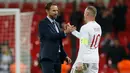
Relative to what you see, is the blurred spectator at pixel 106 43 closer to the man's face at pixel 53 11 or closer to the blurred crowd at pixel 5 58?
the blurred crowd at pixel 5 58

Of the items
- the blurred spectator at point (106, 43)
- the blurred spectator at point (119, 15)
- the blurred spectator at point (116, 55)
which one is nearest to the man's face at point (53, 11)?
the blurred spectator at point (116, 55)

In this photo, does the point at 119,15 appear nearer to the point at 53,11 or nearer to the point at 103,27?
the point at 103,27

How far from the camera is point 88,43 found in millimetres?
7754

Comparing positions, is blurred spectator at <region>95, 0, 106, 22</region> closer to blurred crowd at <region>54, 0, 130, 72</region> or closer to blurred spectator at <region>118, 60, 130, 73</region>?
blurred crowd at <region>54, 0, 130, 72</region>

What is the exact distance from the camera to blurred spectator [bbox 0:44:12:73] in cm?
1031

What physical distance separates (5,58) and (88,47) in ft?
10.1

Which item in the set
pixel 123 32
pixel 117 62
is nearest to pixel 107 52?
pixel 117 62

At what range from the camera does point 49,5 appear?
317 inches

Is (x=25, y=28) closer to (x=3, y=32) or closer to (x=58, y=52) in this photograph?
(x=3, y=32)

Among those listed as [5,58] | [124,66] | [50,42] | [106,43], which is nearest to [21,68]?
[5,58]

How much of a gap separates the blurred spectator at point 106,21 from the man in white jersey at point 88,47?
6.60m

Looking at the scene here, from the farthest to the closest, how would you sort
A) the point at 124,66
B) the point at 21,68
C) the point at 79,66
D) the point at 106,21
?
the point at 106,21 → the point at 124,66 → the point at 21,68 → the point at 79,66

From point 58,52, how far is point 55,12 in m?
0.60

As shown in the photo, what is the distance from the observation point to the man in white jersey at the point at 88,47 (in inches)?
304
